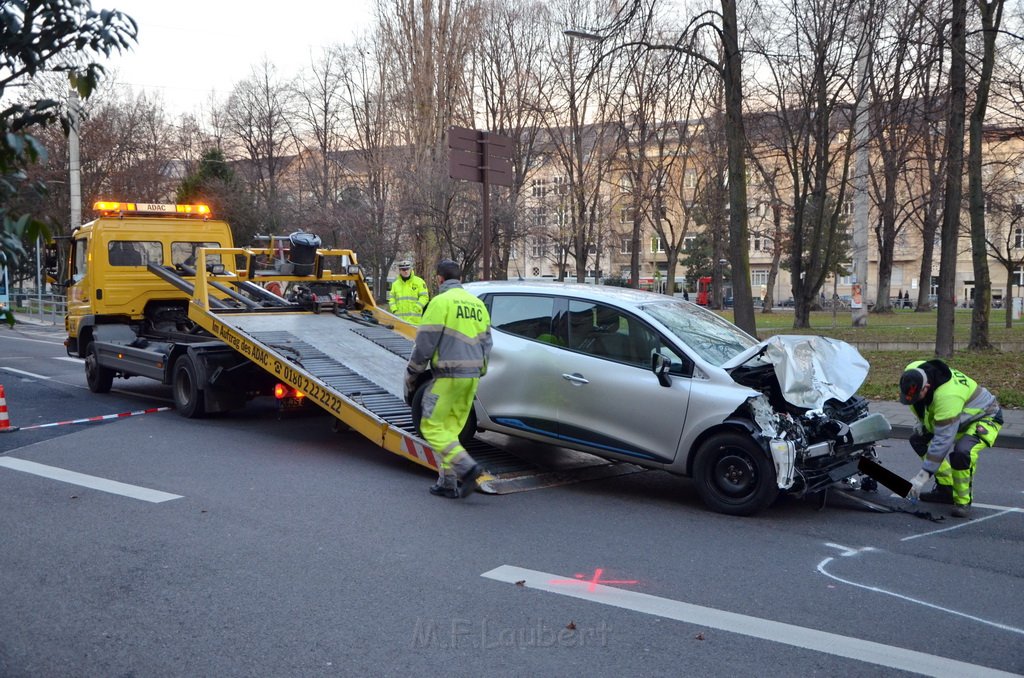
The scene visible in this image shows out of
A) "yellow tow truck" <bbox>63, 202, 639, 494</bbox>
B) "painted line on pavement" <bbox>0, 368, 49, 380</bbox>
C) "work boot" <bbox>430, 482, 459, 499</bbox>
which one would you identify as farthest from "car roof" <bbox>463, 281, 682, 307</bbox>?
"painted line on pavement" <bbox>0, 368, 49, 380</bbox>

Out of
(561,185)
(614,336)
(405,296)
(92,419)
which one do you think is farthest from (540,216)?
(614,336)

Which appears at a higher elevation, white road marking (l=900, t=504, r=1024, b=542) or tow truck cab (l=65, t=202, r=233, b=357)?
tow truck cab (l=65, t=202, r=233, b=357)

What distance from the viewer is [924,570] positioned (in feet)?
18.4

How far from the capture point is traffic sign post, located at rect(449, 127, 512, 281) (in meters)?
14.8

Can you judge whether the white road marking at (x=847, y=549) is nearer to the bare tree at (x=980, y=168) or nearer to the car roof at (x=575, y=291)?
the car roof at (x=575, y=291)

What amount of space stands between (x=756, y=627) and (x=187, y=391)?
27.7 ft

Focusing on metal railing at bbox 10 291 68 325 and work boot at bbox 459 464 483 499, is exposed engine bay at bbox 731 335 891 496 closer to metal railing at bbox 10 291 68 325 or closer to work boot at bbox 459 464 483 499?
work boot at bbox 459 464 483 499

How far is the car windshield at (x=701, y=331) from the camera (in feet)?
23.8

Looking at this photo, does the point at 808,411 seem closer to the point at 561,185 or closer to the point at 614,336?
the point at 614,336

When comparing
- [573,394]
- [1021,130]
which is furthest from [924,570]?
[1021,130]

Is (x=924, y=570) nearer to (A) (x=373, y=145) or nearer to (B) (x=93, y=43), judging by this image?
(B) (x=93, y=43)

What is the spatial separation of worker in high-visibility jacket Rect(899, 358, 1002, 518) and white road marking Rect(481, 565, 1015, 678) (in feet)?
9.64

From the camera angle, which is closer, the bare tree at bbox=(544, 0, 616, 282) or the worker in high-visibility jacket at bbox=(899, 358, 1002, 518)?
the worker in high-visibility jacket at bbox=(899, 358, 1002, 518)

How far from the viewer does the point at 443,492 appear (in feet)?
24.1
